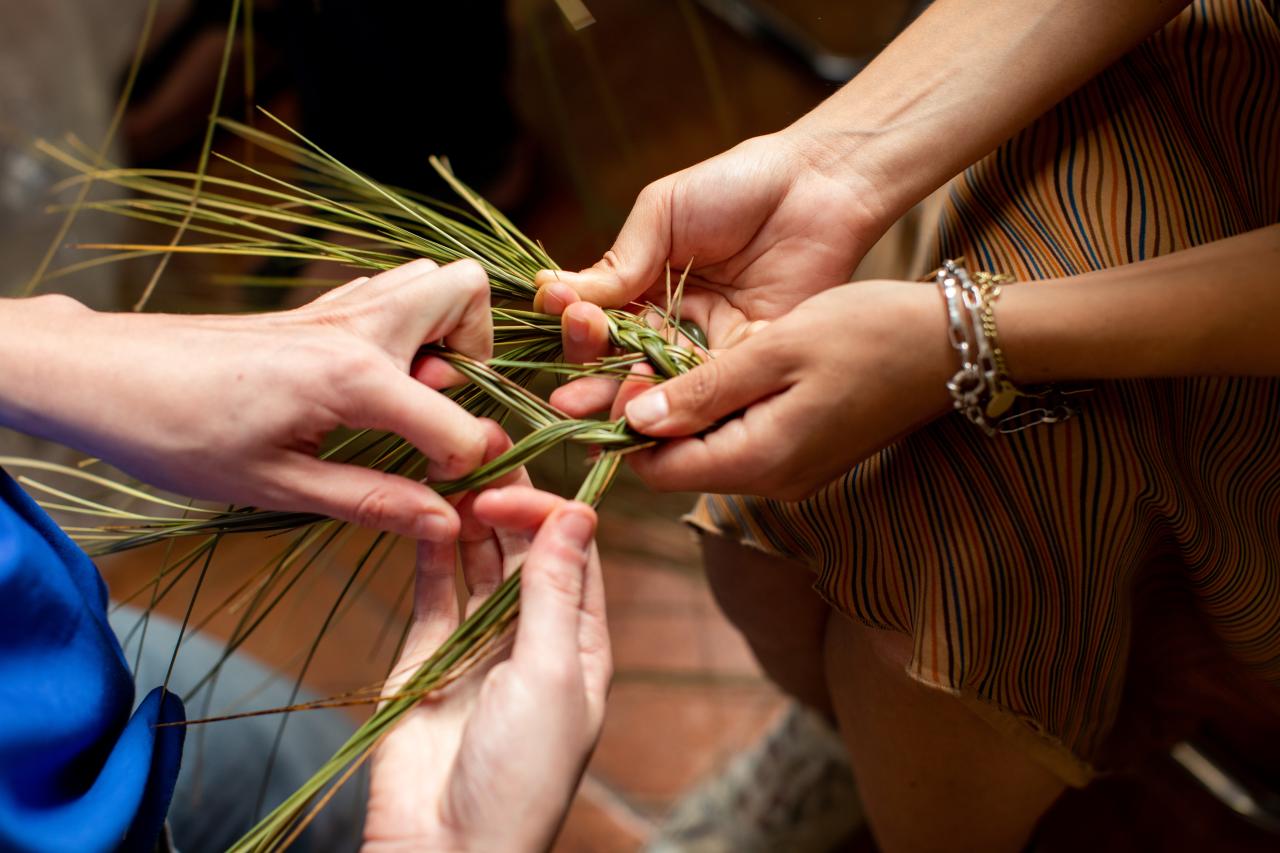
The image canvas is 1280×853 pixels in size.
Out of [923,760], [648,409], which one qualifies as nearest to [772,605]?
[923,760]

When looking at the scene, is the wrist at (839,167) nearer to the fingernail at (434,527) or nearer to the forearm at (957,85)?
the forearm at (957,85)

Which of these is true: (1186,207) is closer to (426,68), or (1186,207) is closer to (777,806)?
(777,806)

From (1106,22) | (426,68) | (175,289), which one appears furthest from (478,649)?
(426,68)

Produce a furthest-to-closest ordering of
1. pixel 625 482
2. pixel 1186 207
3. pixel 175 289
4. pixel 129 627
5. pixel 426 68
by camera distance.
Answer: pixel 426 68 → pixel 175 289 → pixel 625 482 → pixel 129 627 → pixel 1186 207

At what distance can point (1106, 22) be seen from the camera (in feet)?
2.13

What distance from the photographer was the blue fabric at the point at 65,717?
0.49 metres

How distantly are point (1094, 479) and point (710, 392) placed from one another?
24 centimetres

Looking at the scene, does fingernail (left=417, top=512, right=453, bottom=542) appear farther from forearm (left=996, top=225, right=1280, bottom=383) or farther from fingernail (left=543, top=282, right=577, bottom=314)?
forearm (left=996, top=225, right=1280, bottom=383)

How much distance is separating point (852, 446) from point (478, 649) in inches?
9.9

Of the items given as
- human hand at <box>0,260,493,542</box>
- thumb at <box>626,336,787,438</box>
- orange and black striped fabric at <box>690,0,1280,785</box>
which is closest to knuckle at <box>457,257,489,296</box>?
human hand at <box>0,260,493,542</box>

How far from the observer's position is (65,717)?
20.3 inches

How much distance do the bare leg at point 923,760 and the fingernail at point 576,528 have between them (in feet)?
0.74

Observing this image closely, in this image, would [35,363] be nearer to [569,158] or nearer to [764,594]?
[764,594]

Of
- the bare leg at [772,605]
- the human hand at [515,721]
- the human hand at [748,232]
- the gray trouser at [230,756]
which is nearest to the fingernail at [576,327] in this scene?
the human hand at [748,232]
